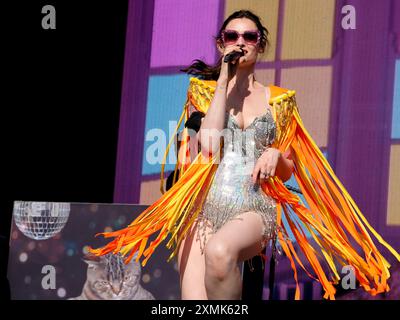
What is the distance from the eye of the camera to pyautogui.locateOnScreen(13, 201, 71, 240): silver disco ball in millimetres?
4316

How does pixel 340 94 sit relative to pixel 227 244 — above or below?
above

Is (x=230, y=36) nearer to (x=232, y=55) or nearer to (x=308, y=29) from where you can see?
(x=232, y=55)

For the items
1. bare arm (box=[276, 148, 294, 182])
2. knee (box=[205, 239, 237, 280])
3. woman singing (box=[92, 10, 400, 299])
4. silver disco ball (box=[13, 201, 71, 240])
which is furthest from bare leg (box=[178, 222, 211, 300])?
silver disco ball (box=[13, 201, 71, 240])

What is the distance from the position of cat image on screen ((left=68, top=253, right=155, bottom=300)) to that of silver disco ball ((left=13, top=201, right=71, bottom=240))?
237mm

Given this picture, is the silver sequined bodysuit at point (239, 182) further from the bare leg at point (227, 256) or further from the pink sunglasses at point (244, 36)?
the pink sunglasses at point (244, 36)

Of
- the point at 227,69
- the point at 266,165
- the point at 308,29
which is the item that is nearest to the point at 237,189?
the point at 266,165

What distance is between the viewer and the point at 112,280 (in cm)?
430

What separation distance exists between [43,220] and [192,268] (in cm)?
142

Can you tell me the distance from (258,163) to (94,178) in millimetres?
2356

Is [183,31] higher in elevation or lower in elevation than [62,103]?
higher

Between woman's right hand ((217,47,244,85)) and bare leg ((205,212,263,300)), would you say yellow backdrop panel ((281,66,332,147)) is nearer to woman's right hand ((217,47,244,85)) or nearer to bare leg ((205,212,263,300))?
woman's right hand ((217,47,244,85))
